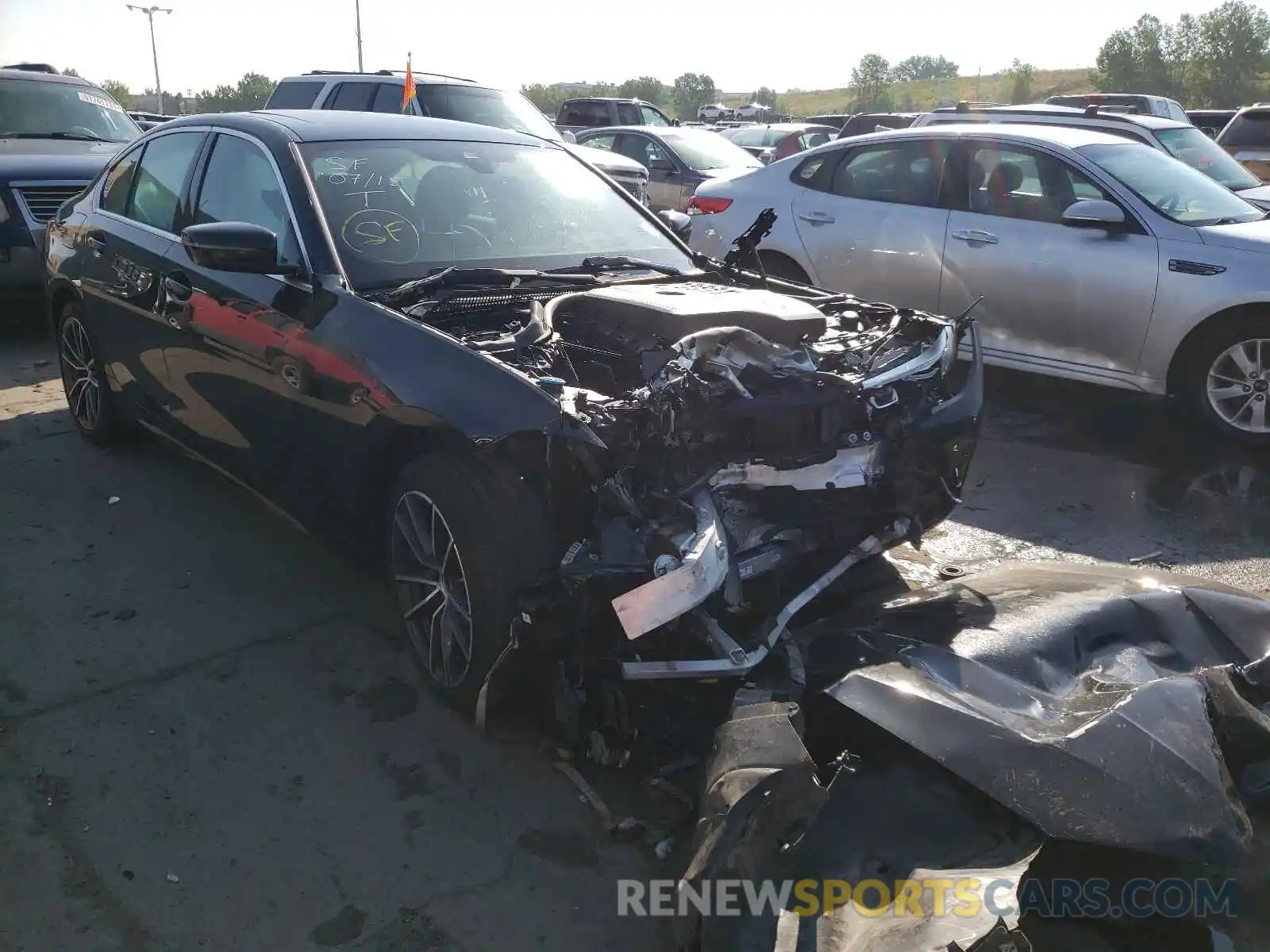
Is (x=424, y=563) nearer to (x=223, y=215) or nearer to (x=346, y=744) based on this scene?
(x=346, y=744)

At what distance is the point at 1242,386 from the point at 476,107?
7786 millimetres

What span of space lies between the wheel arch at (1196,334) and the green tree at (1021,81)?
191ft

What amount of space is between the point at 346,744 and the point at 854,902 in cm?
179

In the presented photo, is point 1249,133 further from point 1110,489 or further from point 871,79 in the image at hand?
point 871,79

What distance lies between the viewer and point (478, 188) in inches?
174

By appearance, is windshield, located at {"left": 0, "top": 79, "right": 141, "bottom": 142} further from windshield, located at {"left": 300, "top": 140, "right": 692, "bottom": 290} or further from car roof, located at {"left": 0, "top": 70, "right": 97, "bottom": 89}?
windshield, located at {"left": 300, "top": 140, "right": 692, "bottom": 290}

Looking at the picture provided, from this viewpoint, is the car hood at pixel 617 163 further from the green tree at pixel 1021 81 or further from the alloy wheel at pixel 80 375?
the green tree at pixel 1021 81

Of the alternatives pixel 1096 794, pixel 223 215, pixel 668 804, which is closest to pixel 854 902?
pixel 1096 794

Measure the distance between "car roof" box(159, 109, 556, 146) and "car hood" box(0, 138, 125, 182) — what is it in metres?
4.34

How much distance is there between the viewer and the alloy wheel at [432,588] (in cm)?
327

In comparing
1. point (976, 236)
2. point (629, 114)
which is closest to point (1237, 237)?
point (976, 236)

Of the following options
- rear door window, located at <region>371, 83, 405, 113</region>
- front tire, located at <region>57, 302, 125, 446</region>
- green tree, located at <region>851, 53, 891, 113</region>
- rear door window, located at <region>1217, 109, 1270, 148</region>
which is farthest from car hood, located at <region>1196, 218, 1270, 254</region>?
green tree, located at <region>851, 53, 891, 113</region>

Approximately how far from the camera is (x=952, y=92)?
74.3 m

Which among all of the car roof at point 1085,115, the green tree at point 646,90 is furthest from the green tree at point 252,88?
the car roof at point 1085,115
